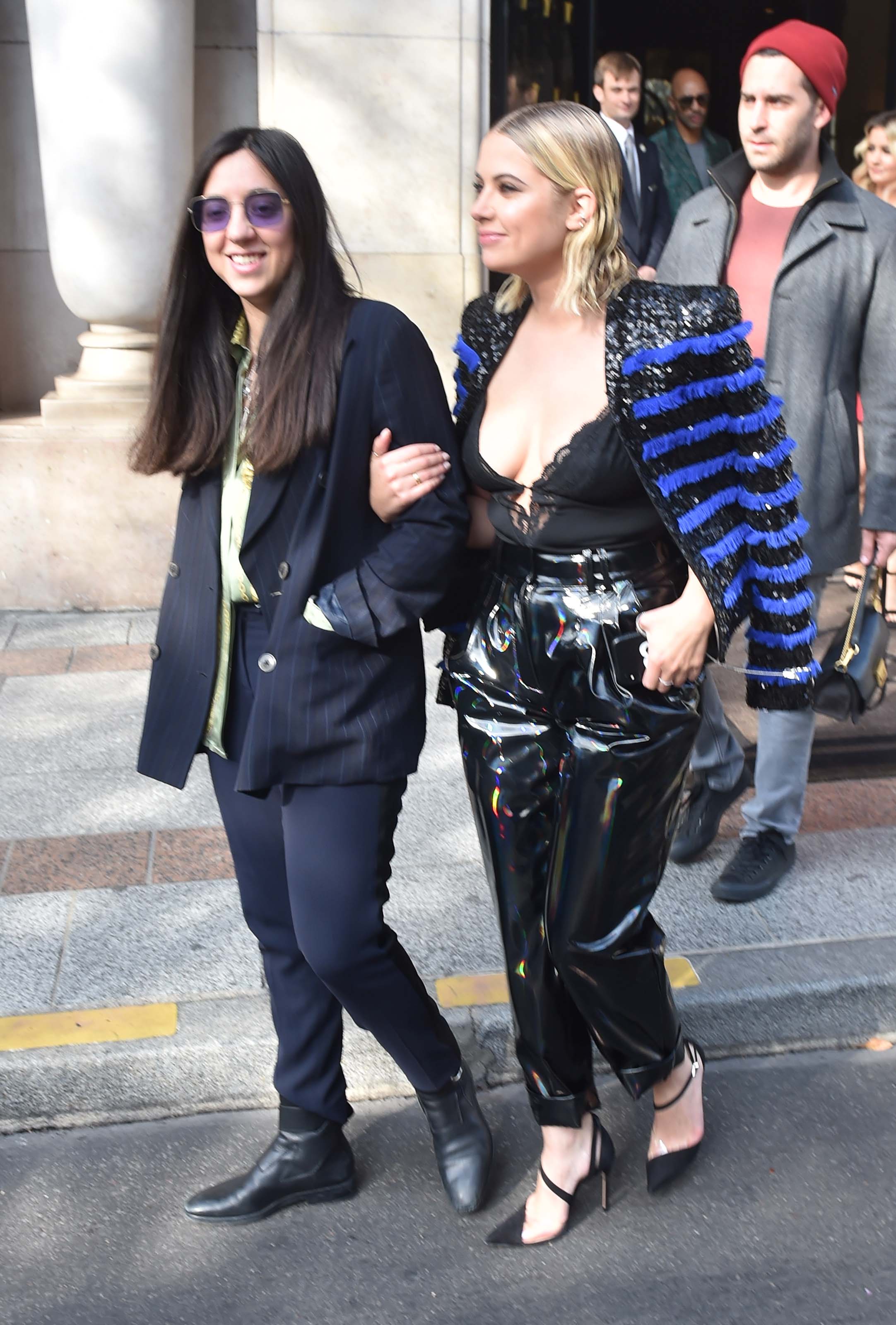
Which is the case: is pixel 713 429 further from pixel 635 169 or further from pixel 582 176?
pixel 635 169

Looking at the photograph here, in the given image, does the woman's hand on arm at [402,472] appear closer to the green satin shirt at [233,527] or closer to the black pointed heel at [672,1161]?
the green satin shirt at [233,527]

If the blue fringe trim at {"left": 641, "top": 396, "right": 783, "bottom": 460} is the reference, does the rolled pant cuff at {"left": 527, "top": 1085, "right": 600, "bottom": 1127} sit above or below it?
below

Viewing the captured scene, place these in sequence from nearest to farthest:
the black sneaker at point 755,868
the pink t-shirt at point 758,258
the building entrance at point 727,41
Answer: the pink t-shirt at point 758,258
the black sneaker at point 755,868
the building entrance at point 727,41

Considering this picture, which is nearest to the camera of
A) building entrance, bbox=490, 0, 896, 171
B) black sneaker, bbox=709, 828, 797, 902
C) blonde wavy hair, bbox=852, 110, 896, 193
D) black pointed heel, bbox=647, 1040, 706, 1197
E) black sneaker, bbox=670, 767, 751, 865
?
black pointed heel, bbox=647, 1040, 706, 1197

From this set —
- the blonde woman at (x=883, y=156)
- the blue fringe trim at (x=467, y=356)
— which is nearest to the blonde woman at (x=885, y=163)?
the blonde woman at (x=883, y=156)

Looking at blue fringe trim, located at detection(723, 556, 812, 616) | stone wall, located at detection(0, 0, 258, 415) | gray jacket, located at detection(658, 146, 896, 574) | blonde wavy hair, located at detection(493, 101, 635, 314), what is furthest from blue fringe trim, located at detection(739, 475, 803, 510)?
stone wall, located at detection(0, 0, 258, 415)

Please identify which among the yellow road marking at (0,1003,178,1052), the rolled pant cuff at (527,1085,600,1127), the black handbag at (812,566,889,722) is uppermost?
the black handbag at (812,566,889,722)

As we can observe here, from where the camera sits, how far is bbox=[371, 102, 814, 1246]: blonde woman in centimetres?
246

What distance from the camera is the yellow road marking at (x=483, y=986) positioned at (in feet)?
11.4

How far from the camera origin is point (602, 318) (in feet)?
8.27

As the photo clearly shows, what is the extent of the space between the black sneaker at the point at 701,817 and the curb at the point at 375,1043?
540 millimetres

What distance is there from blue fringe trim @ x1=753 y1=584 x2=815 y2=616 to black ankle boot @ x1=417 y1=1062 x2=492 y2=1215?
1.13m

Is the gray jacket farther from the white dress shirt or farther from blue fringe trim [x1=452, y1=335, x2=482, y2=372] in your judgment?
the white dress shirt

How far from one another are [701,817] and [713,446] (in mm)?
1940
